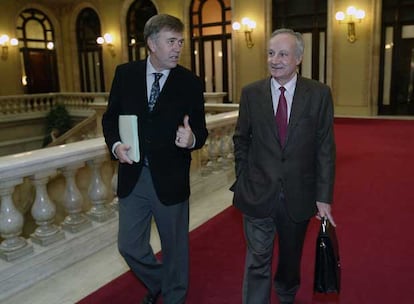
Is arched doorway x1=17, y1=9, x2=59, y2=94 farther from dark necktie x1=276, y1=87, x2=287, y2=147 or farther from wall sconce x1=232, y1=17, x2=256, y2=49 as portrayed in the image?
dark necktie x1=276, y1=87, x2=287, y2=147

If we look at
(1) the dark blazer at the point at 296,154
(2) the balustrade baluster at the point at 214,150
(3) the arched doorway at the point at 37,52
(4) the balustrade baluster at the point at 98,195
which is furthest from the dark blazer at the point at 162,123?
(3) the arched doorway at the point at 37,52

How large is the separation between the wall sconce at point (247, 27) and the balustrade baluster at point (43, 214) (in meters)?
11.1

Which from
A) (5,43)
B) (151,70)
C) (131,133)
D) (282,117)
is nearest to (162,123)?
(131,133)

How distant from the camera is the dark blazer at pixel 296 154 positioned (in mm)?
2232

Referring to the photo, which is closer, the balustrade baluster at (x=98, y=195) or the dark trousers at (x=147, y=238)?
the dark trousers at (x=147, y=238)

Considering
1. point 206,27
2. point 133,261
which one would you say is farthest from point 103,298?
point 206,27

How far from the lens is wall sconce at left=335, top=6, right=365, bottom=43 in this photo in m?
11.4

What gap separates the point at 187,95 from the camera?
7.74 ft

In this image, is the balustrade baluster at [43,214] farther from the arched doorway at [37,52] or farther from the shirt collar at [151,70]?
the arched doorway at [37,52]

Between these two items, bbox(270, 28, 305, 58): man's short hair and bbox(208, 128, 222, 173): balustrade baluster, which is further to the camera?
bbox(208, 128, 222, 173): balustrade baluster

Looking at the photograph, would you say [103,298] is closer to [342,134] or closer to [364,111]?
[342,134]

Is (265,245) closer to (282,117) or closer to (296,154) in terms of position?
(296,154)

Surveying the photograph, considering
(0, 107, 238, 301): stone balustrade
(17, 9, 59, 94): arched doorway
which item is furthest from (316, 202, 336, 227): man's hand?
(17, 9, 59, 94): arched doorway

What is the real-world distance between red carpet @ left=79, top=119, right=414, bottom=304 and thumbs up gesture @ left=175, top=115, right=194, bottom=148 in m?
1.15
